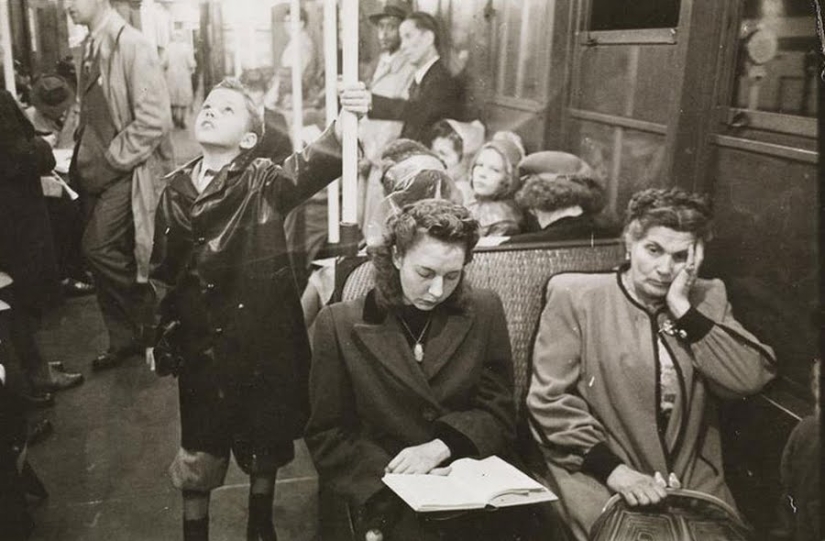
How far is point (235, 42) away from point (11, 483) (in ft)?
3.02

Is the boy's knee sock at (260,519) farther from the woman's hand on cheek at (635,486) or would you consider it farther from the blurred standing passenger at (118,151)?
the woman's hand on cheek at (635,486)

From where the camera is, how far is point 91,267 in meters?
1.58

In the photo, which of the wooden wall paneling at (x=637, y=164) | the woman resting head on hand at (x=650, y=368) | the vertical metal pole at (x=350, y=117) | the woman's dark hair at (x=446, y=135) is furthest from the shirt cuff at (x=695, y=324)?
the vertical metal pole at (x=350, y=117)

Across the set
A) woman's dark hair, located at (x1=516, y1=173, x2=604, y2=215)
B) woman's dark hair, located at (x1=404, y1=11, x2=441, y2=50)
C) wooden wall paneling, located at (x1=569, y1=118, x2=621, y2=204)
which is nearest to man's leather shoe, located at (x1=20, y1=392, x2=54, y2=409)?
woman's dark hair, located at (x1=404, y1=11, x2=441, y2=50)

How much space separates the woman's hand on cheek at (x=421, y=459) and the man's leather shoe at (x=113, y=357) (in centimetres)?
56

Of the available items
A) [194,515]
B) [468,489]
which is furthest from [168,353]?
[468,489]

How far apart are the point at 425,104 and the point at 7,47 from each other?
0.84 metres

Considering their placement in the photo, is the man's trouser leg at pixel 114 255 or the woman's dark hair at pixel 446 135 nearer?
the man's trouser leg at pixel 114 255

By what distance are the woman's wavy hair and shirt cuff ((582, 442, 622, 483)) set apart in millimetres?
418

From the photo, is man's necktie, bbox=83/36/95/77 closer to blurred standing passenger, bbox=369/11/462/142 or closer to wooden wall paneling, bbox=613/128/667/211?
blurred standing passenger, bbox=369/11/462/142

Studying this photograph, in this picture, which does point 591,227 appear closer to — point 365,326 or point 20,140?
point 365,326

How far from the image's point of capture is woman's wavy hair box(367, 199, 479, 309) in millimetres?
1619

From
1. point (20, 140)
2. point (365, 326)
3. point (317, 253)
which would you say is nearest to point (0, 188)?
point (20, 140)

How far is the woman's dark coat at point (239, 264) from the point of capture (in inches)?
63.0
